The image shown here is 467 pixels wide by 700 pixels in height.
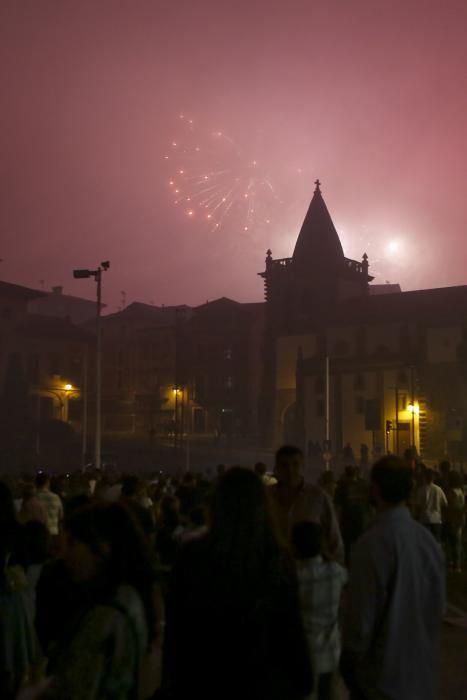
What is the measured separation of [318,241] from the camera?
79.4 m

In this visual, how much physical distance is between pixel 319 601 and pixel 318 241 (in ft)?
246

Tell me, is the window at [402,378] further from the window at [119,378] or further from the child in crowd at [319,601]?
the child in crowd at [319,601]

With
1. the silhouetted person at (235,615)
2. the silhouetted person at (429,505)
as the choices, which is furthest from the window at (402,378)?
the silhouetted person at (235,615)

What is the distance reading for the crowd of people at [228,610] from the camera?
3.41 meters

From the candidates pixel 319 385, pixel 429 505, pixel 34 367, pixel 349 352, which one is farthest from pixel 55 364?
pixel 429 505

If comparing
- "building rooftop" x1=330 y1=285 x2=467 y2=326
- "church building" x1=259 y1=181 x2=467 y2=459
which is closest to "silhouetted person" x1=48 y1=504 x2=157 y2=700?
"church building" x1=259 y1=181 x2=467 y2=459

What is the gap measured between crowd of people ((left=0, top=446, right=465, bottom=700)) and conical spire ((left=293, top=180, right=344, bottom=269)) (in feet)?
241

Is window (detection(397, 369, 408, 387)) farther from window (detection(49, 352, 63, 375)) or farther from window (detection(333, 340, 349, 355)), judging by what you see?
window (detection(49, 352, 63, 375))

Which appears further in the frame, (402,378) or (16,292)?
(16,292)

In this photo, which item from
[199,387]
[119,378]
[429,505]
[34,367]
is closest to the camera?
[429,505]

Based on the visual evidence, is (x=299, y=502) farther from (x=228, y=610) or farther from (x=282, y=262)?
(x=282, y=262)

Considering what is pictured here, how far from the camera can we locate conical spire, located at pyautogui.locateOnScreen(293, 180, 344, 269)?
7844 cm

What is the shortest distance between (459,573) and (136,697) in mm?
11973

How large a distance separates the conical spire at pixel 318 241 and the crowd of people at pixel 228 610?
73.5 m
